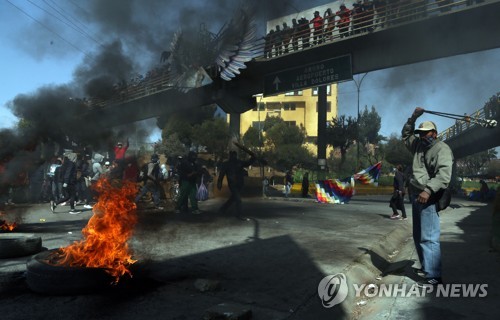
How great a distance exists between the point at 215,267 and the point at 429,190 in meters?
2.35

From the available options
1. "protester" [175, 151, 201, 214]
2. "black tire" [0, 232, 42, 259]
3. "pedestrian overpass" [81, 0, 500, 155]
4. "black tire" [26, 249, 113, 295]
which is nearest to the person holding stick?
"protester" [175, 151, 201, 214]

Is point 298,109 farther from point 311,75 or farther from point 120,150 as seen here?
point 120,150

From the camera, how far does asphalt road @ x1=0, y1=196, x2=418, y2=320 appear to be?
9.97 feet

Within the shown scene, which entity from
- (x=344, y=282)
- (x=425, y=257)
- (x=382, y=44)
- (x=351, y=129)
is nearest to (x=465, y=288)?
(x=425, y=257)

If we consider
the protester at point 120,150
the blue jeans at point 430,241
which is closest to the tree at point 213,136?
the protester at point 120,150

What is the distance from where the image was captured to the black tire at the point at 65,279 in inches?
128

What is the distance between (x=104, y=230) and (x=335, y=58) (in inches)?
489

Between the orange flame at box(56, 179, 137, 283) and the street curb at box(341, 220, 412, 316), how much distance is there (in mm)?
2111

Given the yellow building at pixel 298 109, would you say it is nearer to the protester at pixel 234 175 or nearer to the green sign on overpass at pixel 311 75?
the green sign on overpass at pixel 311 75

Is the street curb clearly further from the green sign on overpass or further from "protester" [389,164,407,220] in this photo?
the green sign on overpass

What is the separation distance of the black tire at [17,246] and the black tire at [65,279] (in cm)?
161

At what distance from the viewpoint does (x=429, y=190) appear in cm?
361

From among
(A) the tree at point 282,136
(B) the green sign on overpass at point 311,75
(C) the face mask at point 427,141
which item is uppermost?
(A) the tree at point 282,136

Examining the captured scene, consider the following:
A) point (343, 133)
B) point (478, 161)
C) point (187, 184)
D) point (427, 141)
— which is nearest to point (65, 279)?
point (427, 141)
